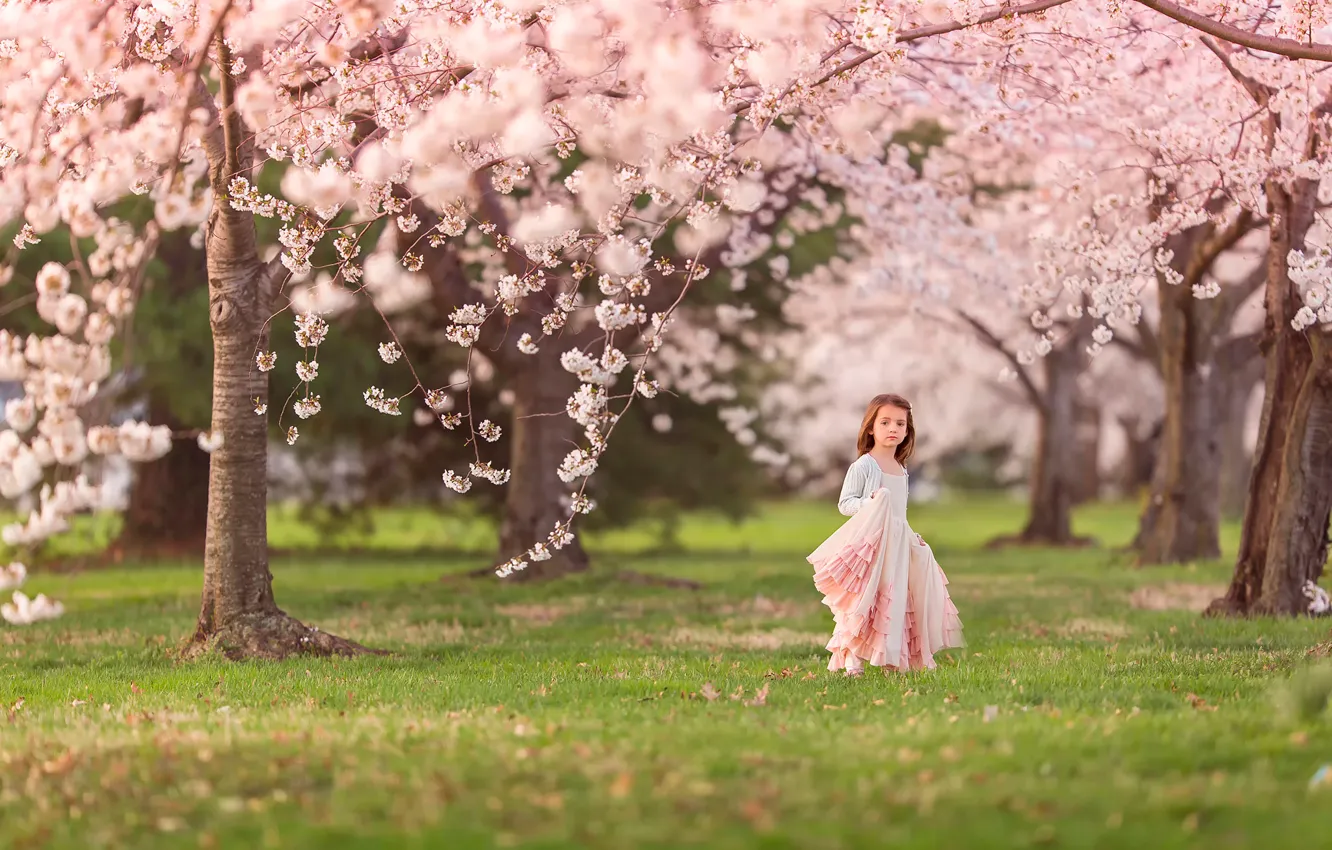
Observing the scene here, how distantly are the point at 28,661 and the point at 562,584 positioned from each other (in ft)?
24.1

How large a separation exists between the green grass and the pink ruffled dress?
0.23 meters

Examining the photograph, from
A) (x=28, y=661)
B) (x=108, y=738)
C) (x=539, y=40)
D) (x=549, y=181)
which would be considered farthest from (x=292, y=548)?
(x=108, y=738)

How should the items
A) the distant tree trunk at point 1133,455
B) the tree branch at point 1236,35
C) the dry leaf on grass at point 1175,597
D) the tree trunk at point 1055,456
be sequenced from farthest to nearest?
the distant tree trunk at point 1133,455
the tree trunk at point 1055,456
the dry leaf on grass at point 1175,597
the tree branch at point 1236,35

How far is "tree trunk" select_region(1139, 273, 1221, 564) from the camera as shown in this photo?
18891mm

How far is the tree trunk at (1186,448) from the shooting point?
62.0ft

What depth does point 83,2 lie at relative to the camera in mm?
8852

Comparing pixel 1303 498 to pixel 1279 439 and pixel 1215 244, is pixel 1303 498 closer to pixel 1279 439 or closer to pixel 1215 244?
pixel 1279 439

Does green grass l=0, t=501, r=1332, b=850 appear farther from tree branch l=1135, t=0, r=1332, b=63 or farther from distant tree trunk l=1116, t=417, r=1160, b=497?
distant tree trunk l=1116, t=417, r=1160, b=497

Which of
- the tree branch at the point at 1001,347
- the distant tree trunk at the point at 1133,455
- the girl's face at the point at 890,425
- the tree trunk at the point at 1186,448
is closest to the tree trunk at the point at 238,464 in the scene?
the girl's face at the point at 890,425

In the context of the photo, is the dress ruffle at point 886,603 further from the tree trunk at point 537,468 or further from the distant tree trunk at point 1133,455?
the distant tree trunk at point 1133,455

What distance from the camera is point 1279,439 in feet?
42.0

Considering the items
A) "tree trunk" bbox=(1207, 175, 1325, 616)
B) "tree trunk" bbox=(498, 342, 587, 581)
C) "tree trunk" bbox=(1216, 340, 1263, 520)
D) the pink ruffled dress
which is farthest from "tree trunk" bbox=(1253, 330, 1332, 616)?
"tree trunk" bbox=(1216, 340, 1263, 520)

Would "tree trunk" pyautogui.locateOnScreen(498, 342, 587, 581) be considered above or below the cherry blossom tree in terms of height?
Answer: below

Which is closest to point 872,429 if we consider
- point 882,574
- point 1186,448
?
point 882,574
